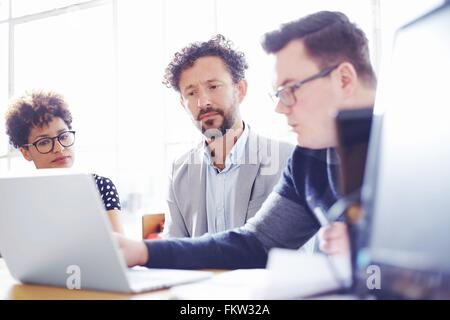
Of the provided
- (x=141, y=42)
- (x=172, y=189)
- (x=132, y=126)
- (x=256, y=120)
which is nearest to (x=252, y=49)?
(x=256, y=120)

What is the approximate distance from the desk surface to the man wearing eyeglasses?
0.25 meters

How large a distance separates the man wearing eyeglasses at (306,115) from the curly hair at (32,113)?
1.02 metres

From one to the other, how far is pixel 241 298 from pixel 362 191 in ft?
0.61

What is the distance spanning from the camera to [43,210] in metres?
0.66

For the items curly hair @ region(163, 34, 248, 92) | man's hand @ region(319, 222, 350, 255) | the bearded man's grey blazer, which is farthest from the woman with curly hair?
man's hand @ region(319, 222, 350, 255)

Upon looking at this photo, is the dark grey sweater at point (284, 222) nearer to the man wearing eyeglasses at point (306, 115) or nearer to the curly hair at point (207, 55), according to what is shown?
the man wearing eyeglasses at point (306, 115)

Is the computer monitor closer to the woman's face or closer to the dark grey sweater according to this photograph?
the dark grey sweater

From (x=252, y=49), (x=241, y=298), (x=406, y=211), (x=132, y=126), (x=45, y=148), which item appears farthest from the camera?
(x=132, y=126)

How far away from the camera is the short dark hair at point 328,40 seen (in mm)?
927

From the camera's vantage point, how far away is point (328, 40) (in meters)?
0.95

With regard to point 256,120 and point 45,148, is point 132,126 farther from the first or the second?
point 45,148

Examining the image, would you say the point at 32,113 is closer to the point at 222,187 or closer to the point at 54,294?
the point at 222,187

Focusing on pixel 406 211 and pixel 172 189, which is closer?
pixel 406 211

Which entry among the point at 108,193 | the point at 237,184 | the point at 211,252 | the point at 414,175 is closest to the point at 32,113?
the point at 108,193
